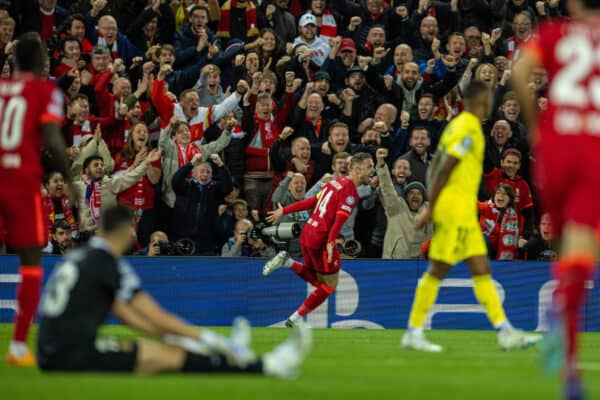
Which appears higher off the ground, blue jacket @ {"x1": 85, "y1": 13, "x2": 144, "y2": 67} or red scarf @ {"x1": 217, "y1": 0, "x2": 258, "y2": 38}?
red scarf @ {"x1": 217, "y1": 0, "x2": 258, "y2": 38}

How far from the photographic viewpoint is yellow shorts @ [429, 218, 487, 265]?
11.2 meters

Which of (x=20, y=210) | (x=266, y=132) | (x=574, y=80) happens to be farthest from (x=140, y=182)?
(x=574, y=80)

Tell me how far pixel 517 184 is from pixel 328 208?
12.1 feet

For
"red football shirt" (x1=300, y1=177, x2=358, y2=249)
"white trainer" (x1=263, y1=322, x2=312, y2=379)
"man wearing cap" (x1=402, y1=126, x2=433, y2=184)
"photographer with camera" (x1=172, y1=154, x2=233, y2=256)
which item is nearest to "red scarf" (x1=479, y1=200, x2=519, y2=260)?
"man wearing cap" (x1=402, y1=126, x2=433, y2=184)

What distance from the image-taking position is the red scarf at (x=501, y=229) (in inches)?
666

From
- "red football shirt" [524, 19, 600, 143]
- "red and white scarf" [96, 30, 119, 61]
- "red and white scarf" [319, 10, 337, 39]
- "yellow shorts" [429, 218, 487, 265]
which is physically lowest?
"yellow shorts" [429, 218, 487, 265]

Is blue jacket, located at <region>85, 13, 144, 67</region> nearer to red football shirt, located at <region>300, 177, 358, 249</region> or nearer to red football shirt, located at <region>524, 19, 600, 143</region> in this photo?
red football shirt, located at <region>300, 177, 358, 249</region>

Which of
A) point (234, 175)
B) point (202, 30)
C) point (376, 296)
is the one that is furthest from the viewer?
point (202, 30)

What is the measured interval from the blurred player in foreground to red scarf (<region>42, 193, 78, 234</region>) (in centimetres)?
879

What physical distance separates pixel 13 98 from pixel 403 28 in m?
12.5

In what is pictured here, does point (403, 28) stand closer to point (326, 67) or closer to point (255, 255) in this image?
point (326, 67)

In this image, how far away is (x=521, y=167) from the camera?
60.8 ft

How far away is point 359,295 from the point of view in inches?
664

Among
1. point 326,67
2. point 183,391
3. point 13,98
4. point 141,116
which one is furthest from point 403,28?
point 183,391
